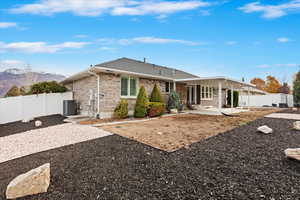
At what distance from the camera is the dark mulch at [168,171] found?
77.3 inches

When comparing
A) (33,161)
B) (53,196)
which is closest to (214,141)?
(53,196)

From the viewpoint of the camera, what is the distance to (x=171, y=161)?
291 centimetres

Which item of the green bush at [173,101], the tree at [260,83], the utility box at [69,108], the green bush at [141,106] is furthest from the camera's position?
the tree at [260,83]

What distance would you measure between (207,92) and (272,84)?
28.6m

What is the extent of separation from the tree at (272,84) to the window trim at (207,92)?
26427 mm

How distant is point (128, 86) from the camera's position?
9.54 metres

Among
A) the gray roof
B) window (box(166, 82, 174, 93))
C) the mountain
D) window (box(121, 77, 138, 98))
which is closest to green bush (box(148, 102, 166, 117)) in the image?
window (box(121, 77, 138, 98))

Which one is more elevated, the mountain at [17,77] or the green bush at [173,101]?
the mountain at [17,77]

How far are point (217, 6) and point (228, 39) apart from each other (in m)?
5.15

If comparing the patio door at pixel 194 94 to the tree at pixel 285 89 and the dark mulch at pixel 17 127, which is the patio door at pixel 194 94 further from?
the tree at pixel 285 89

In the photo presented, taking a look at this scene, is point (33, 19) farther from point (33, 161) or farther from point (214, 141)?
point (214, 141)

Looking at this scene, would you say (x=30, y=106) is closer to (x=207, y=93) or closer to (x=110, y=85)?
(x=110, y=85)

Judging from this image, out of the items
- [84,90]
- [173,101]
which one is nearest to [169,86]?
[173,101]

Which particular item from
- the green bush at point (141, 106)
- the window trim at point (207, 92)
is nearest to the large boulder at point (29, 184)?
the green bush at point (141, 106)
